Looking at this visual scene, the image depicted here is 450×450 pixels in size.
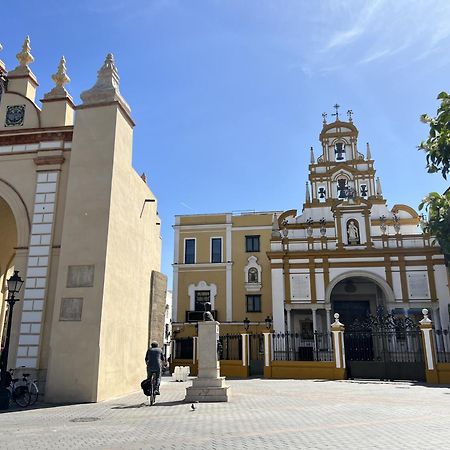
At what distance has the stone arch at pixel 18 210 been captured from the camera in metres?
14.0

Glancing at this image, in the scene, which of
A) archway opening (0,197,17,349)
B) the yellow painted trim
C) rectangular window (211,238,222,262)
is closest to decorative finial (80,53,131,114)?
archway opening (0,197,17,349)

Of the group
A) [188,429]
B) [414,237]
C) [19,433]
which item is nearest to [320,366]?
[414,237]

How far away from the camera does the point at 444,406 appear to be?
10844mm

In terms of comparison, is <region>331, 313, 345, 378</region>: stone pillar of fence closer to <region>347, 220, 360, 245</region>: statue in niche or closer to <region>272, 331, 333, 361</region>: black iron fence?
<region>272, 331, 333, 361</region>: black iron fence

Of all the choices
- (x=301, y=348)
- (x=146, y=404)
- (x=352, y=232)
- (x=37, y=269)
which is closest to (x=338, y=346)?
(x=301, y=348)

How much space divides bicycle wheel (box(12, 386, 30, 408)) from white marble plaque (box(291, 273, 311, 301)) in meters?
19.6

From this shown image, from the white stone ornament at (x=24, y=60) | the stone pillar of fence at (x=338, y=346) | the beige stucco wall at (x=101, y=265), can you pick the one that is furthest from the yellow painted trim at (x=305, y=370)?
the white stone ornament at (x=24, y=60)

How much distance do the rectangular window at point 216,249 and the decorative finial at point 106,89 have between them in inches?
851

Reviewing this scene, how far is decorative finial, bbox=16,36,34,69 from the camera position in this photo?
16.1 metres

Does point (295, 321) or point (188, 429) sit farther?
point (295, 321)

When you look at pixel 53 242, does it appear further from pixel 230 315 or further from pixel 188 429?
pixel 230 315

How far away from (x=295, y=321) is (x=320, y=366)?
28.9 ft

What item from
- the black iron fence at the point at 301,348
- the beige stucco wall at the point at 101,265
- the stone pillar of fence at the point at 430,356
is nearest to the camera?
the beige stucco wall at the point at 101,265

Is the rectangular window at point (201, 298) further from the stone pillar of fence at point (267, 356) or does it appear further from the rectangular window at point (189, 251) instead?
the stone pillar of fence at point (267, 356)
